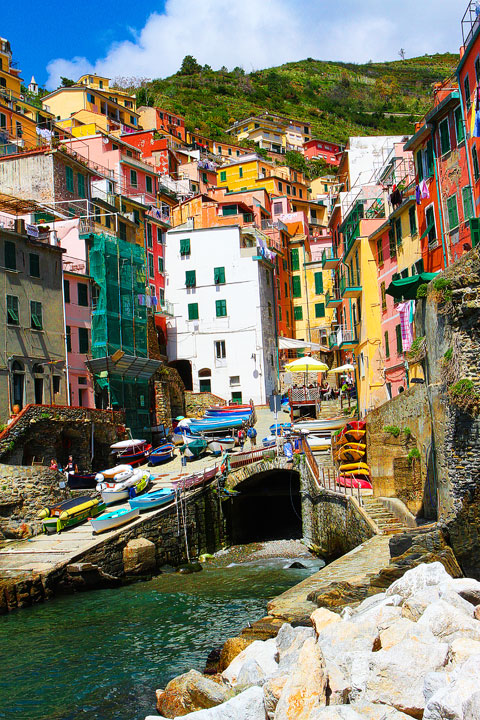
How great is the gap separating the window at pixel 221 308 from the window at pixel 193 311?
1733 millimetres

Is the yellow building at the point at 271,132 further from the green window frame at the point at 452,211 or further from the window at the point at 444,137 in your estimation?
the green window frame at the point at 452,211

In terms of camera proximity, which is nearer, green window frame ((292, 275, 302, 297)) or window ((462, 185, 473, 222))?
window ((462, 185, 473, 222))

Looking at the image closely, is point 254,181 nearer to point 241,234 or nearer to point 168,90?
point 241,234

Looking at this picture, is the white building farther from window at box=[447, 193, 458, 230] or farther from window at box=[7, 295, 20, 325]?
window at box=[447, 193, 458, 230]

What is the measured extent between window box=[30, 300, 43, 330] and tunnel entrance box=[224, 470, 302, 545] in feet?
46.8

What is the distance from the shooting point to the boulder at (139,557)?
28750mm

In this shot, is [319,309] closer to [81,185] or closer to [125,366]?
[81,185]

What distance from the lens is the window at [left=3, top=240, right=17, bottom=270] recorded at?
3847cm

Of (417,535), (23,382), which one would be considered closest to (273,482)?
(23,382)

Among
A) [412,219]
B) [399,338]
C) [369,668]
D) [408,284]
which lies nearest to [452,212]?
[412,219]

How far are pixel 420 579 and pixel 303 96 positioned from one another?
159 metres

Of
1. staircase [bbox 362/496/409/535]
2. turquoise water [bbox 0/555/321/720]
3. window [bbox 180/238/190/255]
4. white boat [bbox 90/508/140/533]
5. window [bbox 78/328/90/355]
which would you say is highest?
window [bbox 180/238/190/255]

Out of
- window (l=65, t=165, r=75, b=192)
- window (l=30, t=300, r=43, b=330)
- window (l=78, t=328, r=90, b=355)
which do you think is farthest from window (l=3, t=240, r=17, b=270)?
window (l=65, t=165, r=75, b=192)

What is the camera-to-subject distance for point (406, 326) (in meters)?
34.2
